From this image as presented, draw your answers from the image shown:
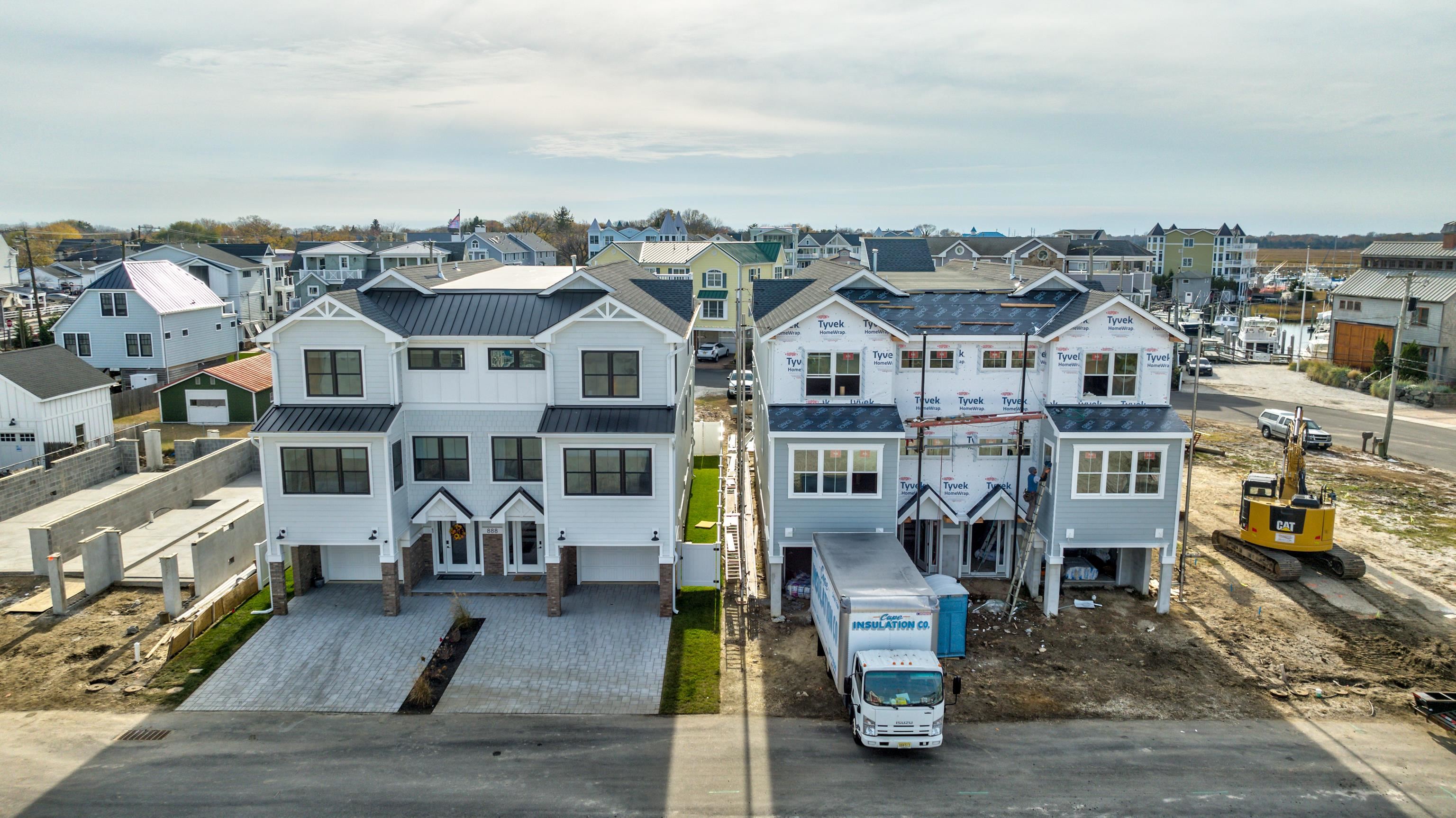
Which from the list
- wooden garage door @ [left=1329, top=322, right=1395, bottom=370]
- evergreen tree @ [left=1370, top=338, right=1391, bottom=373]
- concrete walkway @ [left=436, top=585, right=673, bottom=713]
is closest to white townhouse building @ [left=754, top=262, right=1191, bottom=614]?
concrete walkway @ [left=436, top=585, right=673, bottom=713]

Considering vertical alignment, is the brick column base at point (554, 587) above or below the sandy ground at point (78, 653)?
above

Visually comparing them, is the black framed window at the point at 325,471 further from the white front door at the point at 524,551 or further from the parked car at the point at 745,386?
the parked car at the point at 745,386

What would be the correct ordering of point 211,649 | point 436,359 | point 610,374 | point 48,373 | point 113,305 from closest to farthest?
point 211,649, point 610,374, point 436,359, point 48,373, point 113,305

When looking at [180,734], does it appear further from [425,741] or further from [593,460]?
[593,460]

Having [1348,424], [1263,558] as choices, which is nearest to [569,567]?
[1263,558]

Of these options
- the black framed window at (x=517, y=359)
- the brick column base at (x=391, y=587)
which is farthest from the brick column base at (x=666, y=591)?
the brick column base at (x=391, y=587)

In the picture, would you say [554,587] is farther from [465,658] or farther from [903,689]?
[903,689]

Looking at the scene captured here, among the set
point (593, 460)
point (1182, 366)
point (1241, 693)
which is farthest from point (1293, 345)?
point (593, 460)

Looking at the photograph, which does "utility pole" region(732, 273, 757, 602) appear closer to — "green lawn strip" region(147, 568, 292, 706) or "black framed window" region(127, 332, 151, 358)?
"green lawn strip" region(147, 568, 292, 706)
